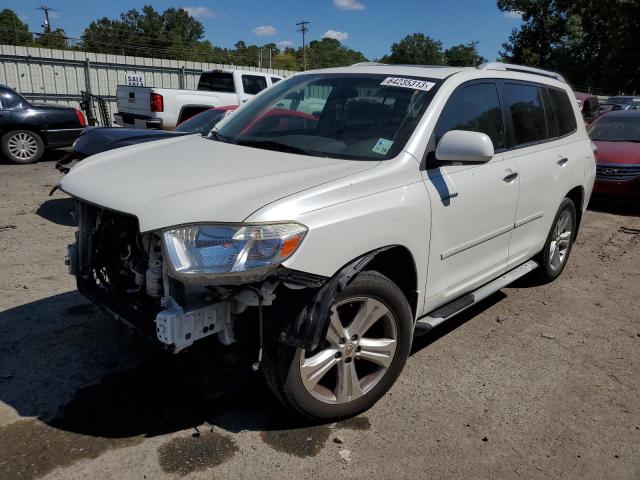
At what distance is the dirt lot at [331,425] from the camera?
8.63 ft

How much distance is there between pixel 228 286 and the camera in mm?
2482

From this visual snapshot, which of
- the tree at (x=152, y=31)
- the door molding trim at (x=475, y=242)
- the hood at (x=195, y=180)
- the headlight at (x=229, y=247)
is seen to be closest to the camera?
the headlight at (x=229, y=247)

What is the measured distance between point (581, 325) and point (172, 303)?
11.0ft

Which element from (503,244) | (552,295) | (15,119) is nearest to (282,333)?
(503,244)

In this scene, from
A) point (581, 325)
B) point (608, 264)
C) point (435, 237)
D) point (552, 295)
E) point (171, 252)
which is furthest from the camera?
point (608, 264)

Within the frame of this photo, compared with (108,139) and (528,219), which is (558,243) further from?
(108,139)

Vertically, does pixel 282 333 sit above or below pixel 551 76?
below

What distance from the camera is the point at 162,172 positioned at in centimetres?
291

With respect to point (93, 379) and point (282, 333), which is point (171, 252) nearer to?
point (282, 333)

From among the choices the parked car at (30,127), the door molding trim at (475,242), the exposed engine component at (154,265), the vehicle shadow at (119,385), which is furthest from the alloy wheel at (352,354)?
the parked car at (30,127)

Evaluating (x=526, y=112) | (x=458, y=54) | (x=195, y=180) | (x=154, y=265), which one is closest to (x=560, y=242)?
(x=526, y=112)

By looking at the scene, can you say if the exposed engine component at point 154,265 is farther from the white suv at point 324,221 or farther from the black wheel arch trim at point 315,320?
the black wheel arch trim at point 315,320

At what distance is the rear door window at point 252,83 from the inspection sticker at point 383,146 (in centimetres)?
1087

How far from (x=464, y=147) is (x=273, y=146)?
115cm
